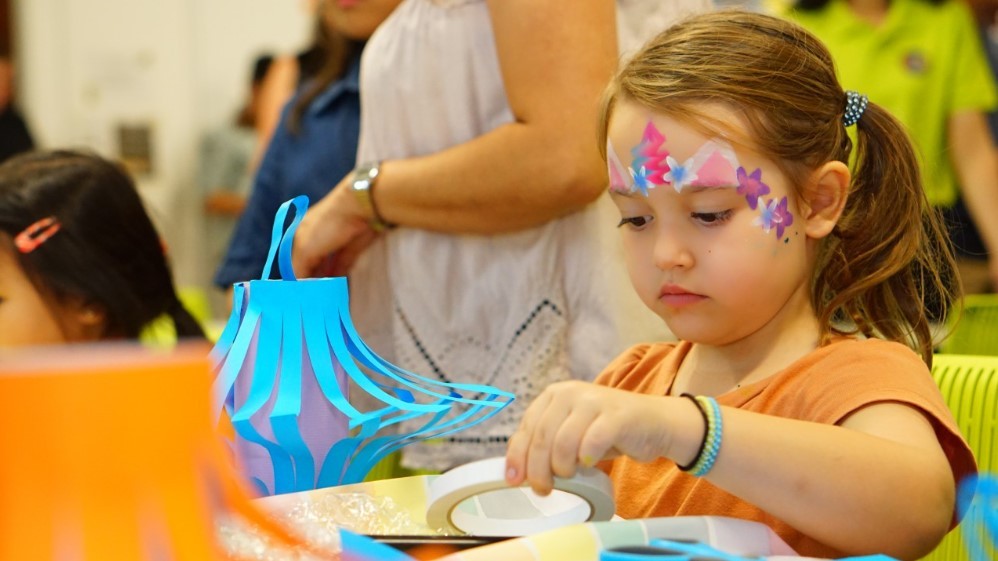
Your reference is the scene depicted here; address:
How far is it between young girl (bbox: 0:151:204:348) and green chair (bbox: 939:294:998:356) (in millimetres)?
1227

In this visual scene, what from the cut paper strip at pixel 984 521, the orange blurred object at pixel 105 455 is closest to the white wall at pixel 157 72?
the cut paper strip at pixel 984 521

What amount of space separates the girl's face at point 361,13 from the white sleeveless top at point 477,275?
20 cm

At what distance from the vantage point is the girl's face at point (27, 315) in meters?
1.61

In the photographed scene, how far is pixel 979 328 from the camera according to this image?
6.23 feet

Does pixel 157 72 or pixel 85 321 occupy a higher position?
pixel 85 321

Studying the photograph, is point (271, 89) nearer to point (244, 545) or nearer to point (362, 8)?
point (362, 8)

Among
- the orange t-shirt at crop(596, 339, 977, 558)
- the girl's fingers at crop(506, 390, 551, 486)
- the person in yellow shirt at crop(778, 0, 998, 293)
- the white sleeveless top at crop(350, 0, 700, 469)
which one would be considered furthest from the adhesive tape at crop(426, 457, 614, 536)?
the person in yellow shirt at crop(778, 0, 998, 293)

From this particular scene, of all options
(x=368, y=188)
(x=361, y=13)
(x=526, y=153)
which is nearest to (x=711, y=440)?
(x=526, y=153)

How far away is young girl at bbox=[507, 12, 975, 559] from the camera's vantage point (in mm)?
744

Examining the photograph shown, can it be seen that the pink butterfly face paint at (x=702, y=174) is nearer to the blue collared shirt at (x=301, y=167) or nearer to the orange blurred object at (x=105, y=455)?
the orange blurred object at (x=105, y=455)

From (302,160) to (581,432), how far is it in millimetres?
1069

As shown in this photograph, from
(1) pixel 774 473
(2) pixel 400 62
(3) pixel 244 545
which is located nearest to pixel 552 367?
(2) pixel 400 62

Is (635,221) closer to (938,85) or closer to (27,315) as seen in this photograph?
(27,315)

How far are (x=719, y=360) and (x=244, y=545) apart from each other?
59 centimetres
